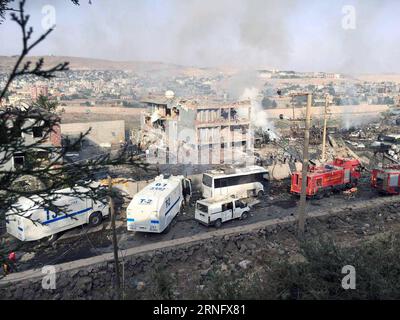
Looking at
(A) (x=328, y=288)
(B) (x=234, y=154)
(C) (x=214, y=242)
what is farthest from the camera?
(B) (x=234, y=154)

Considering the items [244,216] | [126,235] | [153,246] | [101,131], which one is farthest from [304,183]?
[101,131]

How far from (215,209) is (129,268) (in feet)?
15.4

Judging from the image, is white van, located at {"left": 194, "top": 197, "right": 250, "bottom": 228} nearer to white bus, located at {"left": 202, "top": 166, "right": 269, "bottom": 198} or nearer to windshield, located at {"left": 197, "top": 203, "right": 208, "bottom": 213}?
windshield, located at {"left": 197, "top": 203, "right": 208, "bottom": 213}

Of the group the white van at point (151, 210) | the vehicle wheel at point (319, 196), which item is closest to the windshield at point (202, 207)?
the white van at point (151, 210)

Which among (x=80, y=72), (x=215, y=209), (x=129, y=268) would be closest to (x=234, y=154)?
(x=215, y=209)

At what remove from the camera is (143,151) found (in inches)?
1300

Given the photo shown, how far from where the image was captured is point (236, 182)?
18.3m

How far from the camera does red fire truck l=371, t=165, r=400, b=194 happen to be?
1884 cm

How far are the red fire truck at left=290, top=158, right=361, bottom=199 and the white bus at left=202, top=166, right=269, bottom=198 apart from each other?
1.74 metres

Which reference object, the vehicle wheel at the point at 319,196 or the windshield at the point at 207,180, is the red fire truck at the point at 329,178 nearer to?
the vehicle wheel at the point at 319,196

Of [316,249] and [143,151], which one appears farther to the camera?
[143,151]

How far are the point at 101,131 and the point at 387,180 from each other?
1103 inches

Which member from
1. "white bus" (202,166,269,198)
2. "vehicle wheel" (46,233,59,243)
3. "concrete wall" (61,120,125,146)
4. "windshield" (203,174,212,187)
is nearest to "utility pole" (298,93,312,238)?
"white bus" (202,166,269,198)

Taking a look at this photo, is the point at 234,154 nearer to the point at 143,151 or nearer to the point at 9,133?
the point at 143,151
